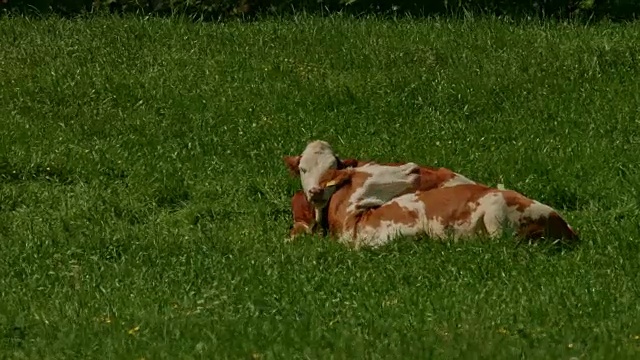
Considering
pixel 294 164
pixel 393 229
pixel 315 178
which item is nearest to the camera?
pixel 393 229

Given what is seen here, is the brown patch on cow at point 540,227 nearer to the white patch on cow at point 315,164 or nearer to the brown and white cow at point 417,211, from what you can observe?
the brown and white cow at point 417,211

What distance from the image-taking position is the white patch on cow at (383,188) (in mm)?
7836

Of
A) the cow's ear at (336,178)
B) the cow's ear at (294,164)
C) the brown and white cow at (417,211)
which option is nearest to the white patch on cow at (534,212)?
the brown and white cow at (417,211)

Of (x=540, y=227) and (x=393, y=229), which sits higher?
(x=540, y=227)

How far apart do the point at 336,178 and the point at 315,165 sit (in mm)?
202

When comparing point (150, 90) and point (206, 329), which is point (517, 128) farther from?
point (206, 329)

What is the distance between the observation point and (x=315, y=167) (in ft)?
26.7

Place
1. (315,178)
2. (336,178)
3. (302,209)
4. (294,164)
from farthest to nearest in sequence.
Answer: (294,164) → (302,209) → (315,178) → (336,178)

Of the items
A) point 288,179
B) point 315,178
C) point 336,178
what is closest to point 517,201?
point 336,178

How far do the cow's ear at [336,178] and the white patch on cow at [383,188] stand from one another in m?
0.14

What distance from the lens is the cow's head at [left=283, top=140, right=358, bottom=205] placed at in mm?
8062

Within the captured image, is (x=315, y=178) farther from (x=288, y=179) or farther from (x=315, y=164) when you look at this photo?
(x=288, y=179)

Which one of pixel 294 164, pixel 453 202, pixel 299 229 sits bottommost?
pixel 299 229

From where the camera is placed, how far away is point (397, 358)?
5.45 m
